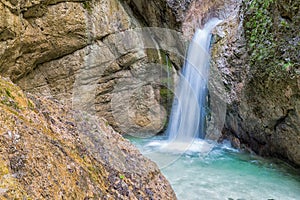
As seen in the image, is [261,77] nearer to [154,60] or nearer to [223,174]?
[223,174]

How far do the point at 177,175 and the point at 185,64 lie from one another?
421cm

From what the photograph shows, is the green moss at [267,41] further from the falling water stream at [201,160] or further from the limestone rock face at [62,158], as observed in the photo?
the limestone rock face at [62,158]

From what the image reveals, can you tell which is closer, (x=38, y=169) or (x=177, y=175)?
Result: (x=38, y=169)

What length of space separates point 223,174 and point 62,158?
4163 millimetres

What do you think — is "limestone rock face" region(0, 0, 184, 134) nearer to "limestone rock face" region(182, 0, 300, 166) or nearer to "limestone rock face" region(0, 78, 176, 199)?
"limestone rock face" region(182, 0, 300, 166)

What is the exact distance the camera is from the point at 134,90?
8.95 metres

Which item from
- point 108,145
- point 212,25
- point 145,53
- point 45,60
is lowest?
point 108,145

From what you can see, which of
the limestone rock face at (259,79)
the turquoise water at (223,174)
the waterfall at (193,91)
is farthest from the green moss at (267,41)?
the turquoise water at (223,174)

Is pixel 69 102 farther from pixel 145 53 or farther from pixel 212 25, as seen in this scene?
pixel 212 25

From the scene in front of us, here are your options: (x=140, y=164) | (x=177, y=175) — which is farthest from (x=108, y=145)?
(x=177, y=175)

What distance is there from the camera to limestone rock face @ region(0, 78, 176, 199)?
1401 mm

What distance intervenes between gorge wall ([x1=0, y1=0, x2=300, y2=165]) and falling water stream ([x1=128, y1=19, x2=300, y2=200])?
1.34 ft

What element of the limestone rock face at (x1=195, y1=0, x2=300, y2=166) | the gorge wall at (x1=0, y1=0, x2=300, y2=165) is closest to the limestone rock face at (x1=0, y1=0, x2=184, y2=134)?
the gorge wall at (x1=0, y1=0, x2=300, y2=165)

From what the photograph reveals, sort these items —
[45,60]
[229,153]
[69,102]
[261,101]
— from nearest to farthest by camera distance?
[261,101], [229,153], [45,60], [69,102]
